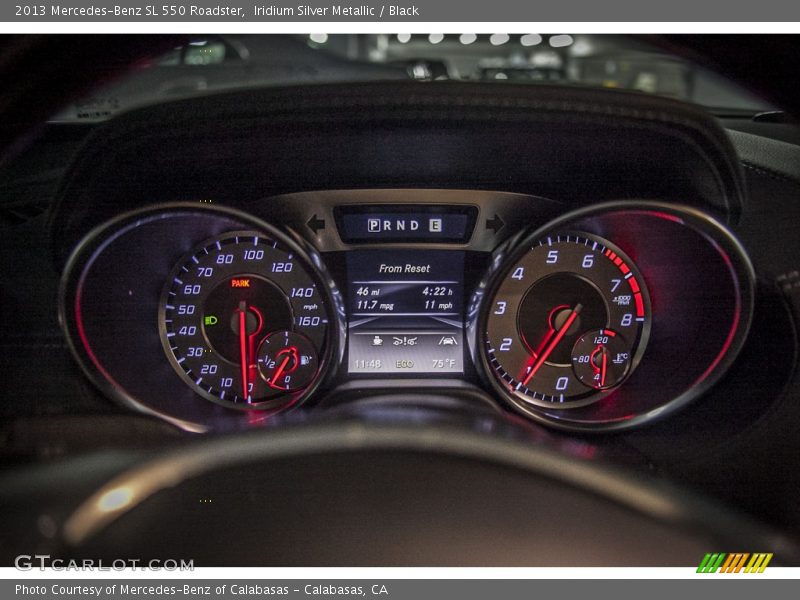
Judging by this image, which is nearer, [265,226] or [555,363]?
[265,226]

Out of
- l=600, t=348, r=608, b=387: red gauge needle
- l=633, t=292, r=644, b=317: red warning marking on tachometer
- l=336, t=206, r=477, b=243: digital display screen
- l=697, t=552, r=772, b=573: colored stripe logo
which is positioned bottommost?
l=697, t=552, r=772, b=573: colored stripe logo

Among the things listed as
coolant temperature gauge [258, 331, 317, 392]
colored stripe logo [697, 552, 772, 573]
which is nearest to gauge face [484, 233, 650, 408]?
coolant temperature gauge [258, 331, 317, 392]

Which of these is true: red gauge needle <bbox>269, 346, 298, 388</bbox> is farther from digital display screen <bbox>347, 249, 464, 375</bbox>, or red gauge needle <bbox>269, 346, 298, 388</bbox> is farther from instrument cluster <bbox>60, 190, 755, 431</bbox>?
digital display screen <bbox>347, 249, 464, 375</bbox>

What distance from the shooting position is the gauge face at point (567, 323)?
6.80ft

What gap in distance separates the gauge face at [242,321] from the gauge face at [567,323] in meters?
0.50

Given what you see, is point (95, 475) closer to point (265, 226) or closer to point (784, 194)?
point (265, 226)

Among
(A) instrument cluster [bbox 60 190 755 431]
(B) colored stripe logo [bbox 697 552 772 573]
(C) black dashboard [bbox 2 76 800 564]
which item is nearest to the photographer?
(B) colored stripe logo [bbox 697 552 772 573]

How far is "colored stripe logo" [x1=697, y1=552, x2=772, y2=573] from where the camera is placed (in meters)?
1.13

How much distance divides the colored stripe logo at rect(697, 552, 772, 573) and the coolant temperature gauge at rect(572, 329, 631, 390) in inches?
35.4

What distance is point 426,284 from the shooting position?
2.11 metres

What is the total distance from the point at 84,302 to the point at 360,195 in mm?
745

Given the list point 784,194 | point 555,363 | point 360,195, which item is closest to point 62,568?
point 360,195

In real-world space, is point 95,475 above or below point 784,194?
below

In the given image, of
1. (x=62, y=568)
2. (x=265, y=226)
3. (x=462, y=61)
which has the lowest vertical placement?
(x=62, y=568)
